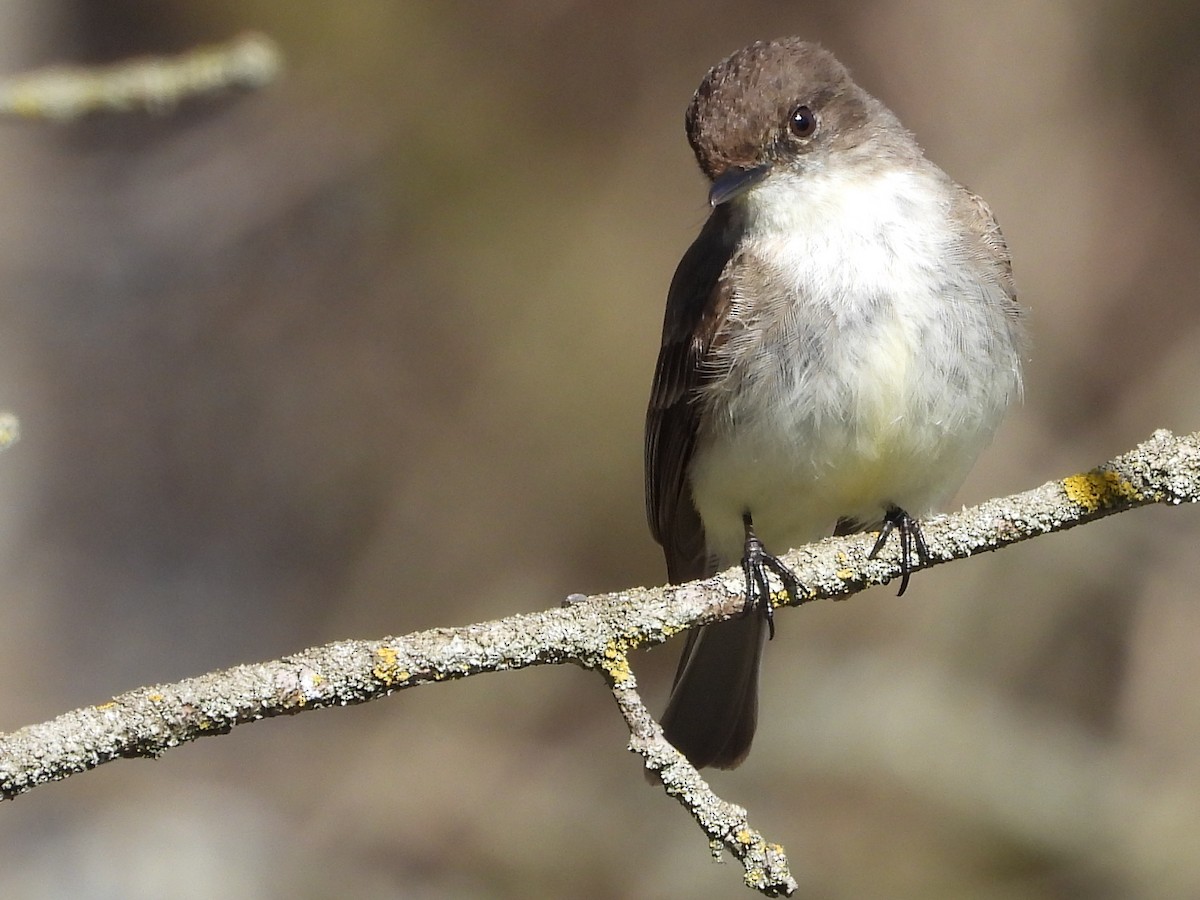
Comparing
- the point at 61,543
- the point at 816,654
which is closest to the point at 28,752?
the point at 816,654

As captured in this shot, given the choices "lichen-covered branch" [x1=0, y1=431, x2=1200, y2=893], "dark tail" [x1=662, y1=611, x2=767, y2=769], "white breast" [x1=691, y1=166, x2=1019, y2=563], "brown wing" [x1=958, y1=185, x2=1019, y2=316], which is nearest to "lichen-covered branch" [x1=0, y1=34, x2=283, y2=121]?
"lichen-covered branch" [x1=0, y1=431, x2=1200, y2=893]

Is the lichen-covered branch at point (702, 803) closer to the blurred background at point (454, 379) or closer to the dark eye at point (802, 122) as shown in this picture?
the dark eye at point (802, 122)

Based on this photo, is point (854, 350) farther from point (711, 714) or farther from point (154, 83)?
point (154, 83)

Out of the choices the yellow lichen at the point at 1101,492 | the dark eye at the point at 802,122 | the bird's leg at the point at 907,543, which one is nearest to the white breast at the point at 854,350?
the dark eye at the point at 802,122

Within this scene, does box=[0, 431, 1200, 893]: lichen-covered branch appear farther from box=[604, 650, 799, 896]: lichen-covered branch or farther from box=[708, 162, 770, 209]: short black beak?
box=[708, 162, 770, 209]: short black beak

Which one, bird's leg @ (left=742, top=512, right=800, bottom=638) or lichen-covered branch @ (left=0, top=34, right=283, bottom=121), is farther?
bird's leg @ (left=742, top=512, right=800, bottom=638)

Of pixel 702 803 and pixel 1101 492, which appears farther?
pixel 1101 492

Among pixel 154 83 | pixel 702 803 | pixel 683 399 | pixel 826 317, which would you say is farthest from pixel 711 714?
pixel 154 83
